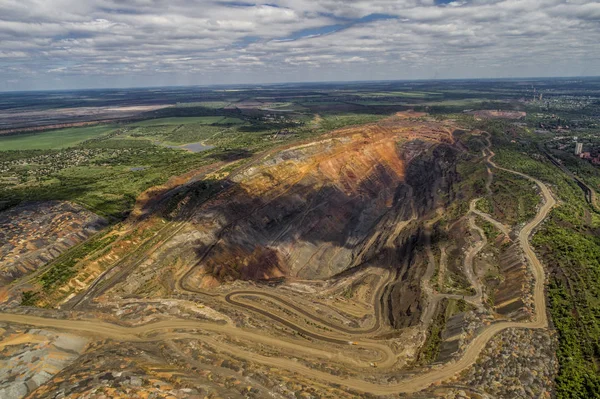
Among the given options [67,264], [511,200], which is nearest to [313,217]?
[511,200]

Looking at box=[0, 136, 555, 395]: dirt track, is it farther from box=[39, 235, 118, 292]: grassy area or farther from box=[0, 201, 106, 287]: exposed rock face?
box=[0, 201, 106, 287]: exposed rock face

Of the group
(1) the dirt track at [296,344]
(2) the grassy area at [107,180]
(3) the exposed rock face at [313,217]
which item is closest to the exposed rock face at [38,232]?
(2) the grassy area at [107,180]

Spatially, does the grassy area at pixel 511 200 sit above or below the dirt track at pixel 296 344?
above

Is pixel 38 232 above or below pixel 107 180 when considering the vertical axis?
below

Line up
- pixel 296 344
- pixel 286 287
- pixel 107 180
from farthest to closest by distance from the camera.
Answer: pixel 107 180
pixel 286 287
pixel 296 344

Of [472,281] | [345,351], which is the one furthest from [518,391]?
[472,281]

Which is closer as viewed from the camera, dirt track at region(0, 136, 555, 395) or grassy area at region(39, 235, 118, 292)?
dirt track at region(0, 136, 555, 395)

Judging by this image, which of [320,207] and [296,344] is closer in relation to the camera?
[296,344]

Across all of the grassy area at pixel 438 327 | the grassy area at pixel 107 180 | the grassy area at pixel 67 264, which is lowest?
the grassy area at pixel 438 327

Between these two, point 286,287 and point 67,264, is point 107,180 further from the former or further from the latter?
point 286,287

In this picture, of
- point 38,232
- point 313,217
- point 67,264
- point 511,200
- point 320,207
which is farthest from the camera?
point 320,207

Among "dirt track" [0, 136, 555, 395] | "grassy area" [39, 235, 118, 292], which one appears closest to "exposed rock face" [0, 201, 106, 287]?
"grassy area" [39, 235, 118, 292]

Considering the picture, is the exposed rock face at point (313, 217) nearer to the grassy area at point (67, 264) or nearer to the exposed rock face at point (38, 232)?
the grassy area at point (67, 264)
